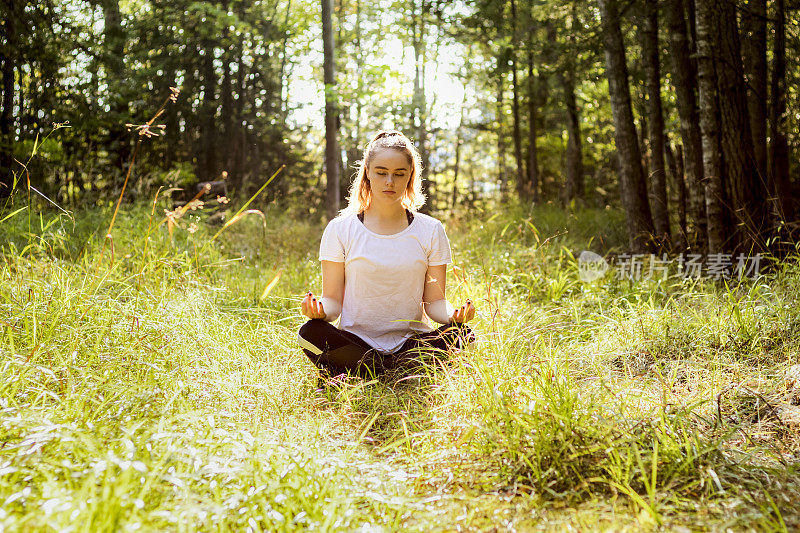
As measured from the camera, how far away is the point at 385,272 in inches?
122

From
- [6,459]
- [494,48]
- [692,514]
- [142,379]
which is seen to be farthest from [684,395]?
[494,48]

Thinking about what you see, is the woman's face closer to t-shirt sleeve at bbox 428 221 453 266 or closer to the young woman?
the young woman

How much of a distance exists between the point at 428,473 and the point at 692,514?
82 centimetres

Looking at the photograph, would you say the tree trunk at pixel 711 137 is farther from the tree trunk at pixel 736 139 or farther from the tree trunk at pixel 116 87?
Result: the tree trunk at pixel 116 87

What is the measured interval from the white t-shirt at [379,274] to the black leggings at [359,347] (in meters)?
0.07

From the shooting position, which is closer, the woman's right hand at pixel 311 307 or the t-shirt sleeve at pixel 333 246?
the woman's right hand at pixel 311 307

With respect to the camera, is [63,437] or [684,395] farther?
[684,395]

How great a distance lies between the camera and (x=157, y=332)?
2.94 meters

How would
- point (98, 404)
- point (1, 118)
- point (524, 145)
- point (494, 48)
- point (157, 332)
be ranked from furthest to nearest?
point (524, 145) → point (494, 48) → point (1, 118) → point (157, 332) → point (98, 404)

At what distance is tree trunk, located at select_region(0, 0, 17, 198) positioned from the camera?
7.23 metres

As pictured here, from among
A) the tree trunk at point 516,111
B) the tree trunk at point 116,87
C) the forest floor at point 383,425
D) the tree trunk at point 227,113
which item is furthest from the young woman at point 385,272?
the tree trunk at point 227,113

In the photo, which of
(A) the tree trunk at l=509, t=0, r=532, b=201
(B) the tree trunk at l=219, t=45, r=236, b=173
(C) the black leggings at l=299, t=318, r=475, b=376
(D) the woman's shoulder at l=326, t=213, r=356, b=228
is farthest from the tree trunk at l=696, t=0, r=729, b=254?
(B) the tree trunk at l=219, t=45, r=236, b=173

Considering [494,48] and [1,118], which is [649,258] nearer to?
[1,118]
